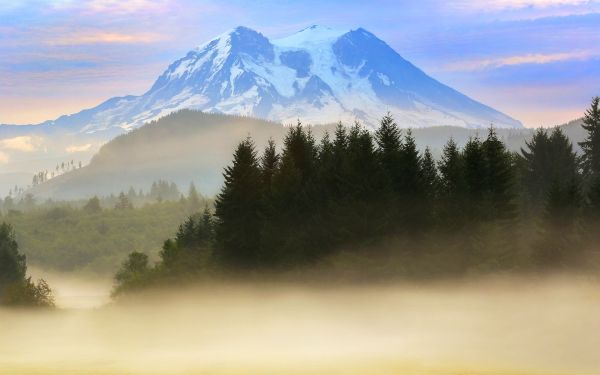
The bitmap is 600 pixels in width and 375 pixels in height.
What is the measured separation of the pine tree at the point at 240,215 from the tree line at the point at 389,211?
108 millimetres

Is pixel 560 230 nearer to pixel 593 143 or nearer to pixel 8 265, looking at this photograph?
pixel 593 143

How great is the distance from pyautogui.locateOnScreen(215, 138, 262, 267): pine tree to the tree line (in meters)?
0.11

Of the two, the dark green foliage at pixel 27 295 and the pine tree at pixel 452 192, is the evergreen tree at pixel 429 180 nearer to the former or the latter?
the pine tree at pixel 452 192

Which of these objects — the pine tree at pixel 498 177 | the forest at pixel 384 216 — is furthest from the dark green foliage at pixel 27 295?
the pine tree at pixel 498 177

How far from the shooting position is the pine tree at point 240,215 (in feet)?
292

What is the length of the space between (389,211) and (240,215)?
698 inches

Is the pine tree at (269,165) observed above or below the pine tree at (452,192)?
above

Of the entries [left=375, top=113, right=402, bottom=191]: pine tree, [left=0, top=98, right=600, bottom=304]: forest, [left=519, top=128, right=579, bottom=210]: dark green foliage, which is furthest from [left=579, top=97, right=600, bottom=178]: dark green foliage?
[left=375, top=113, right=402, bottom=191]: pine tree

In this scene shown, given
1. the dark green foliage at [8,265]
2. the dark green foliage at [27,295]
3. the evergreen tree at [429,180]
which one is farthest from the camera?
the dark green foliage at [8,265]

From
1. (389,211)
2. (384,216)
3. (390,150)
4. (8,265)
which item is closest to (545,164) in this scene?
(390,150)

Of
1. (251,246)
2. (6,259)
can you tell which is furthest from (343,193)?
(6,259)

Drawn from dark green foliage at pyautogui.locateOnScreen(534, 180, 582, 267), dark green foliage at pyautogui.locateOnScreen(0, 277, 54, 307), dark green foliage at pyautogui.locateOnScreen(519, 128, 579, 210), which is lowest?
dark green foliage at pyautogui.locateOnScreen(0, 277, 54, 307)

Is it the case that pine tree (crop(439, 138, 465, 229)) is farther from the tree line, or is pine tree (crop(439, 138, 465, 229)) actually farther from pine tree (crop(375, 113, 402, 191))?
pine tree (crop(375, 113, 402, 191))

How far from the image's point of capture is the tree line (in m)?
79.8
